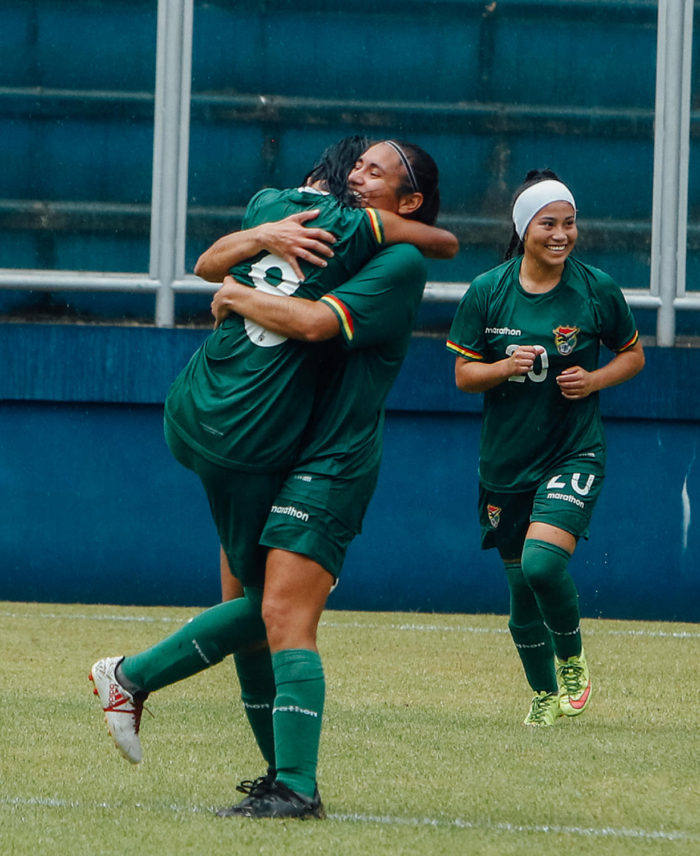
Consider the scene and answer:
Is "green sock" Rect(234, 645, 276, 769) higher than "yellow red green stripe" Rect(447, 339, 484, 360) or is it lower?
lower

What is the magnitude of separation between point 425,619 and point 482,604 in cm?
54

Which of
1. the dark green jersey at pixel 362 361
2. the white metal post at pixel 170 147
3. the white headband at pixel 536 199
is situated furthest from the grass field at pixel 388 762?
the white metal post at pixel 170 147

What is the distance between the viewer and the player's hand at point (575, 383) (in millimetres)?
5414

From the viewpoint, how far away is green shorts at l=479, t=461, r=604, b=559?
5.40 meters

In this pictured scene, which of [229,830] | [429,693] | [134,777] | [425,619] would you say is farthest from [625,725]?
[425,619]

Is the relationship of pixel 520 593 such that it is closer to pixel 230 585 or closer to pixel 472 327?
pixel 472 327

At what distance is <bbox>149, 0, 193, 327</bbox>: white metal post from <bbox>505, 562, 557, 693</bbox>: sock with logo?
4.57 meters

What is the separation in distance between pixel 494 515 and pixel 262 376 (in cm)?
217

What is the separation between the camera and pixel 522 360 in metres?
5.35

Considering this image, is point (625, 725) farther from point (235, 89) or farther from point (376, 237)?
point (235, 89)

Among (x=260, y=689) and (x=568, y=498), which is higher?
(x=568, y=498)

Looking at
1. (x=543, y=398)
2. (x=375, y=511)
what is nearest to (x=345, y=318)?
(x=543, y=398)

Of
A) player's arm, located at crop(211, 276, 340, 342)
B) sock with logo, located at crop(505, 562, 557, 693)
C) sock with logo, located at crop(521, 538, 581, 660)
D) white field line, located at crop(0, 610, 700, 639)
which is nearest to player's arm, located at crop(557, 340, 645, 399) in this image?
sock with logo, located at crop(521, 538, 581, 660)

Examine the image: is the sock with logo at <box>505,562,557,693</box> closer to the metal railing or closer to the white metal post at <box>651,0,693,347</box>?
the metal railing
